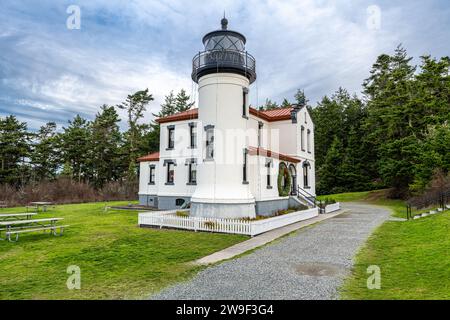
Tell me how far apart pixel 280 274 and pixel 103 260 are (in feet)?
16.3

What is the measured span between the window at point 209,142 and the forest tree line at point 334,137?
18.6 meters

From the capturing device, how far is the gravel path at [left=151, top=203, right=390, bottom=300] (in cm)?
537

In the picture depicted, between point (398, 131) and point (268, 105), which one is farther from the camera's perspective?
point (268, 105)

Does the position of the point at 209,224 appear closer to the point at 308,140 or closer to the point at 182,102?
the point at 308,140

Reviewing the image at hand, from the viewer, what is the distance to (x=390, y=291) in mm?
5410

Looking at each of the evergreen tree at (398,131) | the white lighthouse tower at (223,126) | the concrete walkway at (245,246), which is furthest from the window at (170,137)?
the evergreen tree at (398,131)

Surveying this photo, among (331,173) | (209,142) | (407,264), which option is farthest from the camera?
(331,173)

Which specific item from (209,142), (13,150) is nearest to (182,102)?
(13,150)

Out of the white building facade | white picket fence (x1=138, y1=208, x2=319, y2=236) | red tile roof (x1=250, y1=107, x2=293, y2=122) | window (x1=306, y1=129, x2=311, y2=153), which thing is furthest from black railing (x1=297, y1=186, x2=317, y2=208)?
white picket fence (x1=138, y1=208, x2=319, y2=236)

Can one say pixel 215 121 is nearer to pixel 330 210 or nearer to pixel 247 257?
pixel 247 257

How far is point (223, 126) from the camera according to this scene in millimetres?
15211

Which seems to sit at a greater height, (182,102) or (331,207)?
(182,102)
